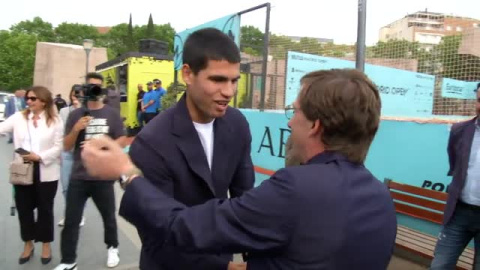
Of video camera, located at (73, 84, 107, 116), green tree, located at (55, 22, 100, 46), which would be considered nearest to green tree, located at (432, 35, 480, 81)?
video camera, located at (73, 84, 107, 116)

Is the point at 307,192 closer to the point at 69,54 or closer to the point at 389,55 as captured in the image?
the point at 389,55

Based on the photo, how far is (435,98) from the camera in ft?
19.6

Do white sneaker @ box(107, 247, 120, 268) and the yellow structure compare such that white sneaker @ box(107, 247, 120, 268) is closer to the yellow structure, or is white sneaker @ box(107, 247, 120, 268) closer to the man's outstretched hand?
the man's outstretched hand

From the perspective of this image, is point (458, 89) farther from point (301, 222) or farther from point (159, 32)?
point (159, 32)

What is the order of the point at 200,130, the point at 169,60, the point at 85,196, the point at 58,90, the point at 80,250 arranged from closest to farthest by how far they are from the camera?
the point at 200,130
the point at 85,196
the point at 80,250
the point at 169,60
the point at 58,90

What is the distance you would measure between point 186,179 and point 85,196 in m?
2.76

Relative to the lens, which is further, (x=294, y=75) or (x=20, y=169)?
(x=294, y=75)

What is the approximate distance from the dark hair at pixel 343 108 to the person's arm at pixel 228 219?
0.64ft

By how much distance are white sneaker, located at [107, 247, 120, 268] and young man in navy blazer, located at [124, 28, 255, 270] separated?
8.75 feet

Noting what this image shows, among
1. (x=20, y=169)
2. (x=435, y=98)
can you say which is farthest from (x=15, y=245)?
(x=435, y=98)

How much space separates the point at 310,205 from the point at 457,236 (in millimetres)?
2469

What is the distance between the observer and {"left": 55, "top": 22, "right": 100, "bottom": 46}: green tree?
65875 millimetres

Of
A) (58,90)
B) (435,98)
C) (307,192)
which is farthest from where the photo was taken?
(58,90)

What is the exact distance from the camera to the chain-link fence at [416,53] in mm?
4852
